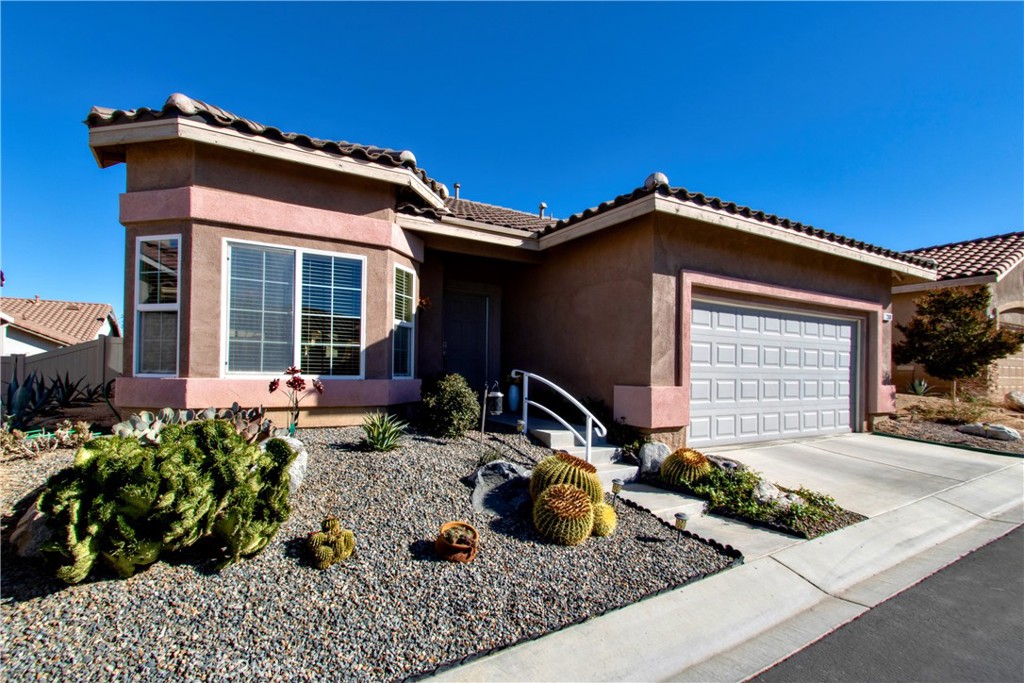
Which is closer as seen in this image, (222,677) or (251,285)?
(222,677)

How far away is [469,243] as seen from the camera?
8.52 m

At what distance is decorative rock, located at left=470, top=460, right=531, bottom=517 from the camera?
4.55 metres

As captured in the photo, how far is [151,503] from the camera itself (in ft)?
9.83

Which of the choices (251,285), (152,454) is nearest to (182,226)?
(251,285)

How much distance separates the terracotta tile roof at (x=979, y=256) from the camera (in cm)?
1203

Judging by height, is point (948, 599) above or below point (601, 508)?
below

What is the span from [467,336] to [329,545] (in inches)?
263

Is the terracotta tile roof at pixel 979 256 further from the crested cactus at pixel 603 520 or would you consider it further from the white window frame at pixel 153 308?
the white window frame at pixel 153 308

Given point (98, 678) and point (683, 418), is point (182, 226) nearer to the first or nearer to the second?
point (98, 678)

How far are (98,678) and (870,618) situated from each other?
5010 mm

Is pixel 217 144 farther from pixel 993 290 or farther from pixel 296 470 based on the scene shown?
pixel 993 290

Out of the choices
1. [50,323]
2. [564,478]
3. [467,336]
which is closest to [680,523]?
[564,478]

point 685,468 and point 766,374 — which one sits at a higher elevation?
point 766,374

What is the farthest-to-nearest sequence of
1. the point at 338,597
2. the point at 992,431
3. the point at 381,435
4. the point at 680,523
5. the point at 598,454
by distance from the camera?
the point at 992,431
the point at 598,454
the point at 381,435
the point at 680,523
the point at 338,597
